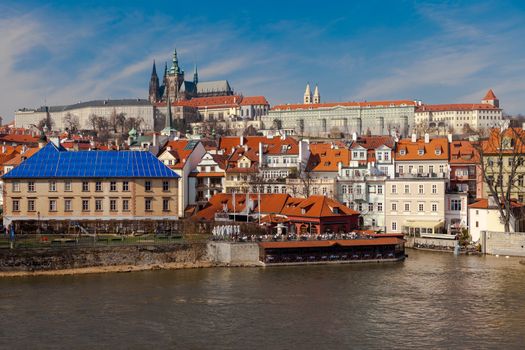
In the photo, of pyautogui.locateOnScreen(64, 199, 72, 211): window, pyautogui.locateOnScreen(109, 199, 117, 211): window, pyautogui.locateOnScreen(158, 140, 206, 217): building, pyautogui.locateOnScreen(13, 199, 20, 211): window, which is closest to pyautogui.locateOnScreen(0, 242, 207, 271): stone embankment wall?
pyautogui.locateOnScreen(109, 199, 117, 211): window

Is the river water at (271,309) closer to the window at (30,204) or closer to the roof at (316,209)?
the roof at (316,209)

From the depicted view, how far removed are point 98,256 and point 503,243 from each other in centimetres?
→ 2829

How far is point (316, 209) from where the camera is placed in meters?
55.0

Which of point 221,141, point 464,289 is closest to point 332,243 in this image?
point 464,289

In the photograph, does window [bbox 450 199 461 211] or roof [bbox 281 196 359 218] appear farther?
window [bbox 450 199 461 211]

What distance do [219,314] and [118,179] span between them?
82.0ft

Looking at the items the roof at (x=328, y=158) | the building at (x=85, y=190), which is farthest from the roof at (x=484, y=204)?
the building at (x=85, y=190)

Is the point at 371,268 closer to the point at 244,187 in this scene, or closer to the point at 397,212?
the point at 397,212

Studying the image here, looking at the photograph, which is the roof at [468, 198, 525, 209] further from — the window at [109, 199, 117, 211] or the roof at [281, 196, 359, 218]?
the window at [109, 199, 117, 211]

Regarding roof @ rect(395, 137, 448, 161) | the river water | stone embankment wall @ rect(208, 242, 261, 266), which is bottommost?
the river water

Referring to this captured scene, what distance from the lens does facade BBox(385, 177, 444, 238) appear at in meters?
60.4

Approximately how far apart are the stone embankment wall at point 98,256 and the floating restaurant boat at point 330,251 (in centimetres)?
449

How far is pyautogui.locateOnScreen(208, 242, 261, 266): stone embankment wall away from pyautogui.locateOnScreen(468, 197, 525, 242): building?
61.4 feet

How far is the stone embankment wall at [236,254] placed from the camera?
4772cm
